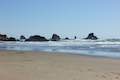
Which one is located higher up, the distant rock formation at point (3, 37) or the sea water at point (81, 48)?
the distant rock formation at point (3, 37)

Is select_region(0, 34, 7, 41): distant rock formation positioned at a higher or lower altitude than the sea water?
higher

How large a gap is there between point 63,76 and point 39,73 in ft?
2.87

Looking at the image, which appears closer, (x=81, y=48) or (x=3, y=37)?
(x=81, y=48)

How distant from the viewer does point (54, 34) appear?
3177 inches

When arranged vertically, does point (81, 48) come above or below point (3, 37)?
below

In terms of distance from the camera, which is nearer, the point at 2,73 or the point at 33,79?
the point at 33,79

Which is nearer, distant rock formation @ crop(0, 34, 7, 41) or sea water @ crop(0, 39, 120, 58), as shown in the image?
sea water @ crop(0, 39, 120, 58)

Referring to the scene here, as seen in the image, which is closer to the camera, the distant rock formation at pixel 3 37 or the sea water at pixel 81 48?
the sea water at pixel 81 48

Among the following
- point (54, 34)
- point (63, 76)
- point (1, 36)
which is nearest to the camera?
point (63, 76)

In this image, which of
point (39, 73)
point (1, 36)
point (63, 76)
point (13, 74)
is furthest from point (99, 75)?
point (1, 36)

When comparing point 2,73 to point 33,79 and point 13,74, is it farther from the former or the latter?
point 33,79

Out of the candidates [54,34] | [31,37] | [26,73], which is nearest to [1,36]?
[31,37]

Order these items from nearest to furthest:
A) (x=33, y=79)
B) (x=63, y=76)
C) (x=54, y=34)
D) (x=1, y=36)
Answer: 1. (x=33, y=79)
2. (x=63, y=76)
3. (x=1, y=36)
4. (x=54, y=34)

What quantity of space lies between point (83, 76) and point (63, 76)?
602mm
